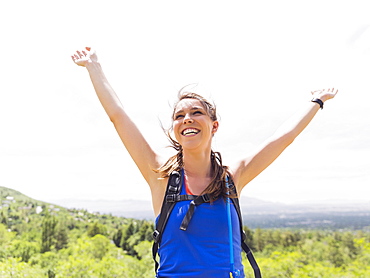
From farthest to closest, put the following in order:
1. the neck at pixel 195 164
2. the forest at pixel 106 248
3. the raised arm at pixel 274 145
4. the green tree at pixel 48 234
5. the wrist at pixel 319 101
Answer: the green tree at pixel 48 234, the forest at pixel 106 248, the wrist at pixel 319 101, the raised arm at pixel 274 145, the neck at pixel 195 164

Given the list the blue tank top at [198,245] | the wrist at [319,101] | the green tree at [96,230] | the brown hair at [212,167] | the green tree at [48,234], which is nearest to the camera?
the blue tank top at [198,245]

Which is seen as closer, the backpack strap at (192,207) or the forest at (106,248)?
the backpack strap at (192,207)

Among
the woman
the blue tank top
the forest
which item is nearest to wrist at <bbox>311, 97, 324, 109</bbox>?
the woman

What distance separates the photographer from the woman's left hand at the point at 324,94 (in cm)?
220

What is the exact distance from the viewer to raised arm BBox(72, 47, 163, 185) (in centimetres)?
170

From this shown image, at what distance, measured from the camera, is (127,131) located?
5.63 feet

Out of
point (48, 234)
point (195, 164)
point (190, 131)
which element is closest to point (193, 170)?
point (195, 164)

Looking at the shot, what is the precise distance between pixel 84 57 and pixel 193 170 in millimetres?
782

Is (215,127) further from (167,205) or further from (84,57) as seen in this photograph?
(84,57)

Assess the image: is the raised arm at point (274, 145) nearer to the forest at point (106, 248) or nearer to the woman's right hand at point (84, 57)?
the woman's right hand at point (84, 57)

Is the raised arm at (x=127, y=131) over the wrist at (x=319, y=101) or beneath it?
beneath

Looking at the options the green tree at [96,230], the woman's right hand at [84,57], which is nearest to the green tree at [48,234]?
the green tree at [96,230]

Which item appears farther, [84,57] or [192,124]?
[84,57]

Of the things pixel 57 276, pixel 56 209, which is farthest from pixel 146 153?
pixel 56 209
